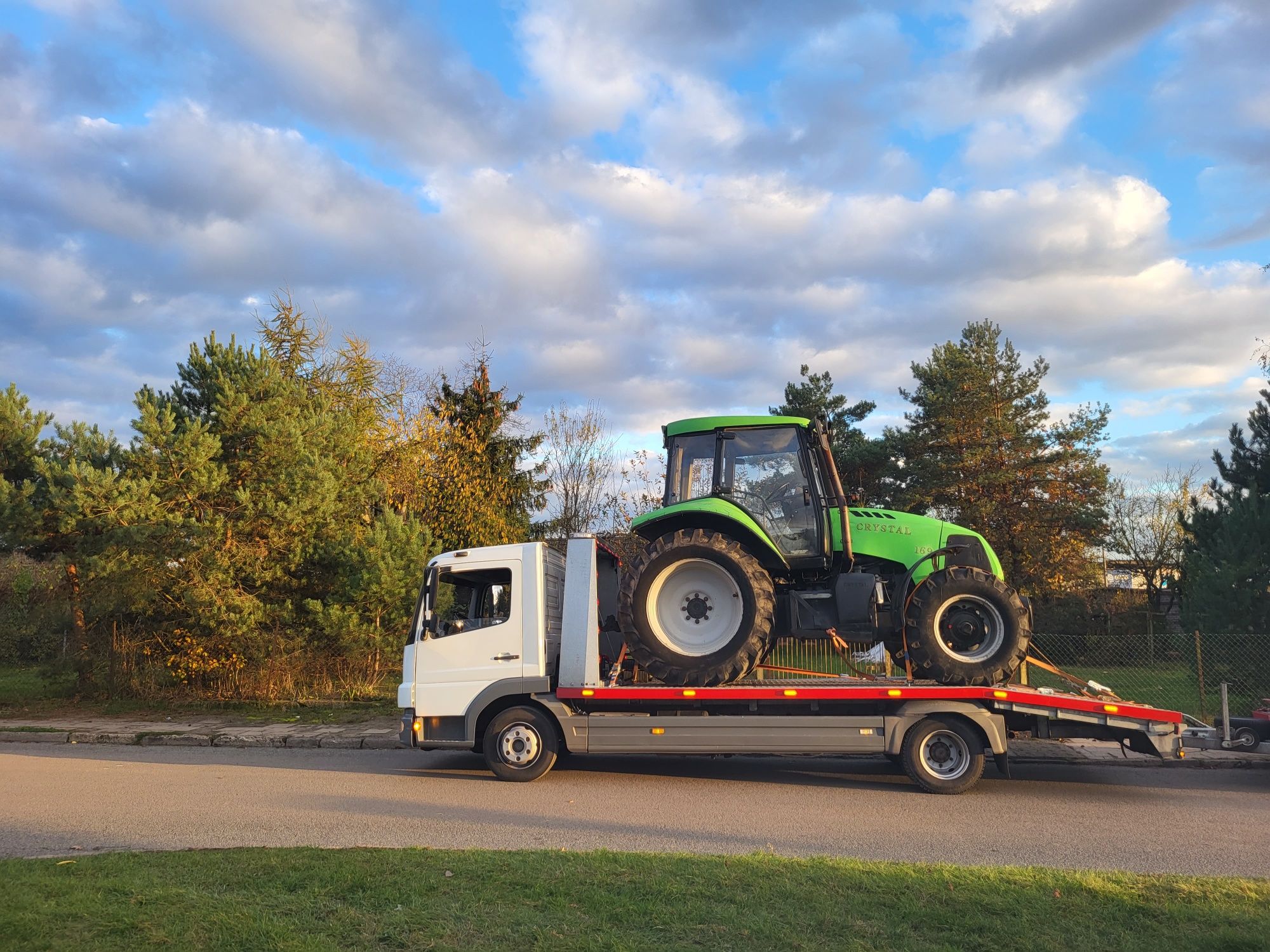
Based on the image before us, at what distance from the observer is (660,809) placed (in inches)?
346

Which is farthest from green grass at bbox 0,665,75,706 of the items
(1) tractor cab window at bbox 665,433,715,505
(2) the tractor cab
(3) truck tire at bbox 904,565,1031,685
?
(3) truck tire at bbox 904,565,1031,685

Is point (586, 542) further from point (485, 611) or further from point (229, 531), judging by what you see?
point (229, 531)

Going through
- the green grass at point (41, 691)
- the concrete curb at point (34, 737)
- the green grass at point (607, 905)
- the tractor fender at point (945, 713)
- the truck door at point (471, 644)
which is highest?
the truck door at point (471, 644)

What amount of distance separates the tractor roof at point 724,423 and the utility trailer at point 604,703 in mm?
1662

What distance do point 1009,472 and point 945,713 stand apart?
2465cm

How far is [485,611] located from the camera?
10.8 metres

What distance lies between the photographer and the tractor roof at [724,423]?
10.6 metres

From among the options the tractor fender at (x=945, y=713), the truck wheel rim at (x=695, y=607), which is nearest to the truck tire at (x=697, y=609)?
the truck wheel rim at (x=695, y=607)

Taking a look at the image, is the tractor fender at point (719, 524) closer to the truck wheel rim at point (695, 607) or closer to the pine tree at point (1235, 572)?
the truck wheel rim at point (695, 607)

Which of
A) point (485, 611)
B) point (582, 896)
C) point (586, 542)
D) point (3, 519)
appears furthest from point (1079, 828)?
point (3, 519)

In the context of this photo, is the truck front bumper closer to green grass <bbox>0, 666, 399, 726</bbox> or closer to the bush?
green grass <bbox>0, 666, 399, 726</bbox>

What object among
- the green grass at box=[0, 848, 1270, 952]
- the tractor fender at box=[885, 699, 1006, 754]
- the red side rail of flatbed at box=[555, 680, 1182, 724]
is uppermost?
the red side rail of flatbed at box=[555, 680, 1182, 724]

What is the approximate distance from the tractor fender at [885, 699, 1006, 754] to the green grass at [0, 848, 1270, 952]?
11.3 feet

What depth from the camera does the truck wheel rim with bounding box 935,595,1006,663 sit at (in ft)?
31.7
